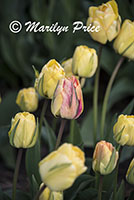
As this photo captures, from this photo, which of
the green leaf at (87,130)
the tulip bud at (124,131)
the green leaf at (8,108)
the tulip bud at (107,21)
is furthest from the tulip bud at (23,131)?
the green leaf at (8,108)

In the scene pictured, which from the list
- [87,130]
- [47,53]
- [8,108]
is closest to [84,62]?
[87,130]

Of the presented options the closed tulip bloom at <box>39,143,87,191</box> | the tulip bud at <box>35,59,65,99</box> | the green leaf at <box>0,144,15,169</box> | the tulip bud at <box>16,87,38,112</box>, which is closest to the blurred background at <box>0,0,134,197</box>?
the green leaf at <box>0,144,15,169</box>

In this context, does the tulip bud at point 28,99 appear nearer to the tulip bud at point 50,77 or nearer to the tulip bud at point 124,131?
the tulip bud at point 50,77

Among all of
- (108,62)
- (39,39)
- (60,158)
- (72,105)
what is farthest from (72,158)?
(39,39)

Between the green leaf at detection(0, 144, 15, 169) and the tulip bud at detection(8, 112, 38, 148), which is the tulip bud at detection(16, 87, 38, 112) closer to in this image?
the tulip bud at detection(8, 112, 38, 148)

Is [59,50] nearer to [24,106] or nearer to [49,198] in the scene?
[24,106]

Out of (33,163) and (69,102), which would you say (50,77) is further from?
(33,163)
